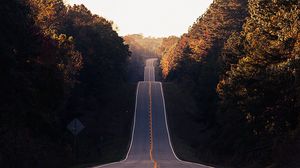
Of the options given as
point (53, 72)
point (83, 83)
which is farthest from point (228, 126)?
point (83, 83)

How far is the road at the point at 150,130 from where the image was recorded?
58.1m

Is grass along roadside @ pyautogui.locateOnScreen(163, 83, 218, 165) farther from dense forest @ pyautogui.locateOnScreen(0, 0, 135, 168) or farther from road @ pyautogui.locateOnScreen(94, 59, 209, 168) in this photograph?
dense forest @ pyautogui.locateOnScreen(0, 0, 135, 168)

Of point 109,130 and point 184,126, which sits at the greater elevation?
point 184,126

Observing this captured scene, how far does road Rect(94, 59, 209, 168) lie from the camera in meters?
58.1

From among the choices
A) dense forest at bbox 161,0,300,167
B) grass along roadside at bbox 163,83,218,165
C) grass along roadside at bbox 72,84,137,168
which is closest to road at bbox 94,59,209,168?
grass along roadside at bbox 163,83,218,165

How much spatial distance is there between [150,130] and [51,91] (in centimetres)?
3429

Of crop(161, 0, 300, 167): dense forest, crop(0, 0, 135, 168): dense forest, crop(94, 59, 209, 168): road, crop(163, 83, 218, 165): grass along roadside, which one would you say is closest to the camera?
crop(0, 0, 135, 168): dense forest

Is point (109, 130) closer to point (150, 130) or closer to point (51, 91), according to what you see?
point (150, 130)

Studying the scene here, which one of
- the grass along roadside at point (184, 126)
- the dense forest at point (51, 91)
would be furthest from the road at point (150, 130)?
the dense forest at point (51, 91)

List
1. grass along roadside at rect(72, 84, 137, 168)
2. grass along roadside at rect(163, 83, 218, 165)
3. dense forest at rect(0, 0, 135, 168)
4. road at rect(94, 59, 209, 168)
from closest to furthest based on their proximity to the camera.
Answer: dense forest at rect(0, 0, 135, 168), road at rect(94, 59, 209, 168), grass along roadside at rect(72, 84, 137, 168), grass along roadside at rect(163, 83, 218, 165)

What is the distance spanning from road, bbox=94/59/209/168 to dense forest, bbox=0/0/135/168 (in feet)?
6.33

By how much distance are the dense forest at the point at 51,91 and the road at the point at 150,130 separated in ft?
6.33

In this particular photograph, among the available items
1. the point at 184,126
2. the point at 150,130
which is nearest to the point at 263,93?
the point at 150,130

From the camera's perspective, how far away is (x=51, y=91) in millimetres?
52625
